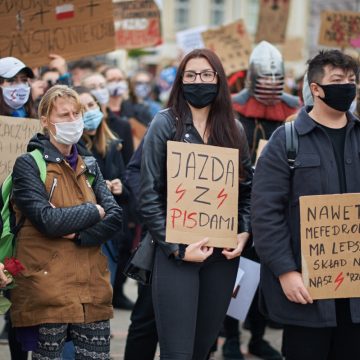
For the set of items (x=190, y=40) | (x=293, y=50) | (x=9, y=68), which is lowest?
(x=9, y=68)

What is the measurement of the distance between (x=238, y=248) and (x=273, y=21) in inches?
287

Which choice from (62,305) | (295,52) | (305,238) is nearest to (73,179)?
(62,305)

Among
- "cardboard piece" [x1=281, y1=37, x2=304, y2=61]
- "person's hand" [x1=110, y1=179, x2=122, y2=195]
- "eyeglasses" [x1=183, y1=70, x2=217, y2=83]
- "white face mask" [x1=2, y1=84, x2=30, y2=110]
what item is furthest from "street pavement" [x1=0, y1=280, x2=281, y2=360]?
"cardboard piece" [x1=281, y1=37, x2=304, y2=61]

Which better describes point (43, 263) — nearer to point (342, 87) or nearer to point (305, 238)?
point (305, 238)

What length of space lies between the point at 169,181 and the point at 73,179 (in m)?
0.59

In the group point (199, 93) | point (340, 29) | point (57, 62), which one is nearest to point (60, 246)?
point (199, 93)

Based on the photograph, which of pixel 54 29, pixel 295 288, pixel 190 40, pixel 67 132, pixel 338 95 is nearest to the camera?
pixel 295 288

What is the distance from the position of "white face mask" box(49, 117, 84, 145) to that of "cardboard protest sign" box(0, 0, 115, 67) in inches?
79.4

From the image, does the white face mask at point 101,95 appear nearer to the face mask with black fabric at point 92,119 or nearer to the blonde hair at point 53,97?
the face mask with black fabric at point 92,119

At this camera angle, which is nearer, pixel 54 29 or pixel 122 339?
pixel 54 29

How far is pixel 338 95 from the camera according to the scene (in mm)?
4504

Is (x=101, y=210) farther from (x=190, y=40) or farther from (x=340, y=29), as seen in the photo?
(x=190, y=40)

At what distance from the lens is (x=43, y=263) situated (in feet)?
16.1

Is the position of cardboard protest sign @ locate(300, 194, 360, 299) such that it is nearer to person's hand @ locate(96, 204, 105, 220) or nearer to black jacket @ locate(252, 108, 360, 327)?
black jacket @ locate(252, 108, 360, 327)
